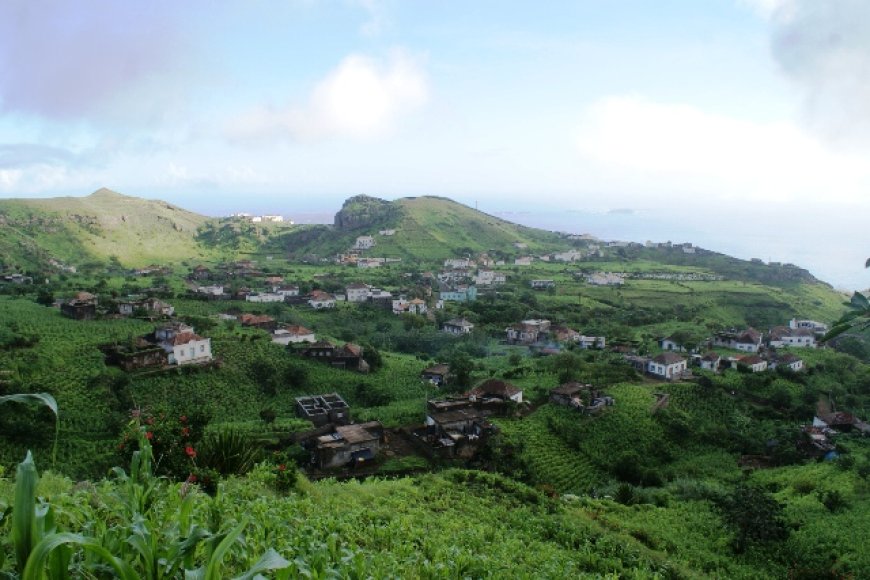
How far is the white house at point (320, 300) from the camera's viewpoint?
5019cm

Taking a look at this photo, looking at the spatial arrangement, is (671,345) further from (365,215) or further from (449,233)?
(365,215)

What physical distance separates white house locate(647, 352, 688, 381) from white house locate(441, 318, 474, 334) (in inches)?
586

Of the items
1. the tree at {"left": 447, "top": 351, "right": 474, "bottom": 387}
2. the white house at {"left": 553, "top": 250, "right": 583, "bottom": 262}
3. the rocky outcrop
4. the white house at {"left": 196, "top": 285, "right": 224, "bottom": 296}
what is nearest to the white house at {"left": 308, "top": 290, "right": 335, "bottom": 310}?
the white house at {"left": 196, "top": 285, "right": 224, "bottom": 296}

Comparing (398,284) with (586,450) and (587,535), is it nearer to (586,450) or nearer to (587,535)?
(586,450)

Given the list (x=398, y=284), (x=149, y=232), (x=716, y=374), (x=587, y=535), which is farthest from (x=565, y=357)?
(x=149, y=232)

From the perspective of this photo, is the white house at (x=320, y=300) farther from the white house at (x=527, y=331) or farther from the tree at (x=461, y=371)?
the tree at (x=461, y=371)

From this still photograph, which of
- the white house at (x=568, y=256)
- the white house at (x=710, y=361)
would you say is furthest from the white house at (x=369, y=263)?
the white house at (x=710, y=361)

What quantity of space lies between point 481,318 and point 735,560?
120 ft

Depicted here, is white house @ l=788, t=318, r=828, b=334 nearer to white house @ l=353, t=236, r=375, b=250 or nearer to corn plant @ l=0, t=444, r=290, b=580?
corn plant @ l=0, t=444, r=290, b=580

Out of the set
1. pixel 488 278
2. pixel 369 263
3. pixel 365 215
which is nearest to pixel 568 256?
pixel 488 278

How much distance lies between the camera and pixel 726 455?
77.0ft

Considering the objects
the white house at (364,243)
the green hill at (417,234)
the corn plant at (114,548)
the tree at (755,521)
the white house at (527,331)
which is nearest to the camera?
the corn plant at (114,548)

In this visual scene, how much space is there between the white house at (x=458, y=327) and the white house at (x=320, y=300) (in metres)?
10.7

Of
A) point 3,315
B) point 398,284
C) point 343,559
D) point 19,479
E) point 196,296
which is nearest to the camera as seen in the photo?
point 19,479
